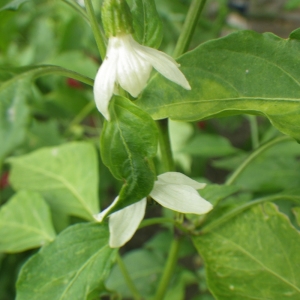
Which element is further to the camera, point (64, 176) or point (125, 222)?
point (64, 176)

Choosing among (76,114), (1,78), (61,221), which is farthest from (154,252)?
(1,78)

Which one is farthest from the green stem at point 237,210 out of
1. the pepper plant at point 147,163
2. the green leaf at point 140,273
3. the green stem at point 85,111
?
the green stem at point 85,111

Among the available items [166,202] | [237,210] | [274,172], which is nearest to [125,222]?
[166,202]

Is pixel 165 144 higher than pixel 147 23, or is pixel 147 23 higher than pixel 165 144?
pixel 147 23

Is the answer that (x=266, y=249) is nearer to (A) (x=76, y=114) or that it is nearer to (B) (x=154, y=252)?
(B) (x=154, y=252)

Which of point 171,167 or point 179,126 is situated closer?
point 171,167

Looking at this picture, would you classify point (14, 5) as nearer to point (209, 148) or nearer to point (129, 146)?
point (129, 146)

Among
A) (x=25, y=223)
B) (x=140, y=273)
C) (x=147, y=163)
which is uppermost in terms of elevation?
(x=147, y=163)
